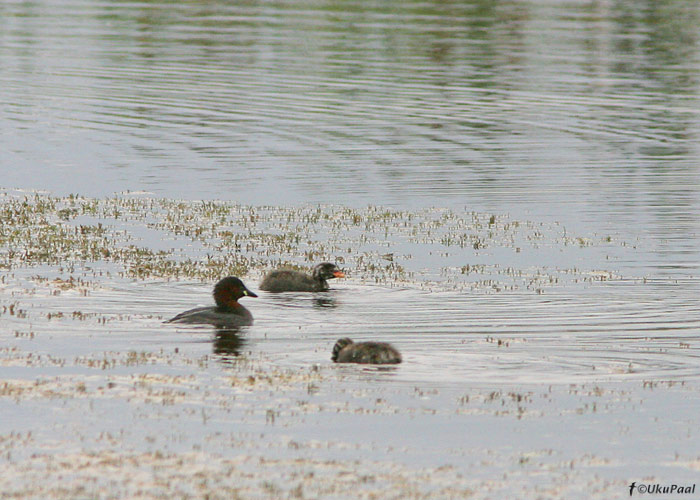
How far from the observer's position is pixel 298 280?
2172 centimetres

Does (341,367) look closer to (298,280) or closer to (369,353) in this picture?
(369,353)

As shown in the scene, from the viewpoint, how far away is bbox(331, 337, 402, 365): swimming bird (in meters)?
16.4

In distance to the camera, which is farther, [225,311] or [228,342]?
[225,311]

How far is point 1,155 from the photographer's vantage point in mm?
38844

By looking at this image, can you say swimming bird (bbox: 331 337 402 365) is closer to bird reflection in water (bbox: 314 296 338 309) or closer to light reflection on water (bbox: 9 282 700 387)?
light reflection on water (bbox: 9 282 700 387)

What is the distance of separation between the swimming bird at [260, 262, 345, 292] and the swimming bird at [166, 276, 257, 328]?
1.70 meters

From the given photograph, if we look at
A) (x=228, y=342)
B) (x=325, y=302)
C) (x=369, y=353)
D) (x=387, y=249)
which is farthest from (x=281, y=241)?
(x=369, y=353)

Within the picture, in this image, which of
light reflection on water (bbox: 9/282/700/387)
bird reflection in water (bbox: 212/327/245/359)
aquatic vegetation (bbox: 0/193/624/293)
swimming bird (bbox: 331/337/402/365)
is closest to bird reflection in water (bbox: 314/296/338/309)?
light reflection on water (bbox: 9/282/700/387)

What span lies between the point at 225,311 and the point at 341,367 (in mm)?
3202

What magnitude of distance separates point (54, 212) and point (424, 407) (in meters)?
15.4

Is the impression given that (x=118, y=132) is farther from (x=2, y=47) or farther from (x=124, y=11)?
(x=124, y=11)

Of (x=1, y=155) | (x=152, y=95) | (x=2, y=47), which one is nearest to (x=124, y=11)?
(x=2, y=47)

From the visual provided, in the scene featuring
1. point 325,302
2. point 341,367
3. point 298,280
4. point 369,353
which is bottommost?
point 341,367

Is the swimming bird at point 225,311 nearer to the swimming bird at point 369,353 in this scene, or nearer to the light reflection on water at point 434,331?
the light reflection on water at point 434,331
